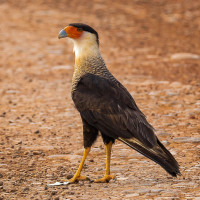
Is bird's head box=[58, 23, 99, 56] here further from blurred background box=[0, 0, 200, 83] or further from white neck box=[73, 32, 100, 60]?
blurred background box=[0, 0, 200, 83]

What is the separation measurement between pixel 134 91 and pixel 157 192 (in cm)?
498

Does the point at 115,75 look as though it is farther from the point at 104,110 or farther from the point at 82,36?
the point at 104,110

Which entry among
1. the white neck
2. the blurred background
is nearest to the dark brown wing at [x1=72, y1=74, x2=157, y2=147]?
the white neck

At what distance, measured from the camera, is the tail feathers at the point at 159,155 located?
5.50 m

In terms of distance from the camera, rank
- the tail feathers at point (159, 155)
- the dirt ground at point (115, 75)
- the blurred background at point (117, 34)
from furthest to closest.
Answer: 1. the blurred background at point (117, 34)
2. the dirt ground at point (115, 75)
3. the tail feathers at point (159, 155)

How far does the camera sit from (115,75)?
1158 centimetres

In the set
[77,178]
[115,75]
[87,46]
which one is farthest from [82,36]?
[115,75]

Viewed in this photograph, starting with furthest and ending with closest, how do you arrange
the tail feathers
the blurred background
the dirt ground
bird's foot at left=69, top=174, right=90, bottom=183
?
1. the blurred background
2. bird's foot at left=69, top=174, right=90, bottom=183
3. the dirt ground
4. the tail feathers

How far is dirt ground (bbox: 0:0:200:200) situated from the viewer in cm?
602

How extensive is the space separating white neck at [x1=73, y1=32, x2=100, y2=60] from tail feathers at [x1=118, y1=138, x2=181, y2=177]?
49.8 inches

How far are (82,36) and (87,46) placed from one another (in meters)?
0.15

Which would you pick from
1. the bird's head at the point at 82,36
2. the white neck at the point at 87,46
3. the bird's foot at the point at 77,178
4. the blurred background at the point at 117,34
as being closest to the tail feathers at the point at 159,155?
the bird's foot at the point at 77,178

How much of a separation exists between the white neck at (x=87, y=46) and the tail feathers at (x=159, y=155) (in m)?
1.26

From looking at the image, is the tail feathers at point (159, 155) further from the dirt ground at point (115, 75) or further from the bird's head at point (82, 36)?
the bird's head at point (82, 36)
